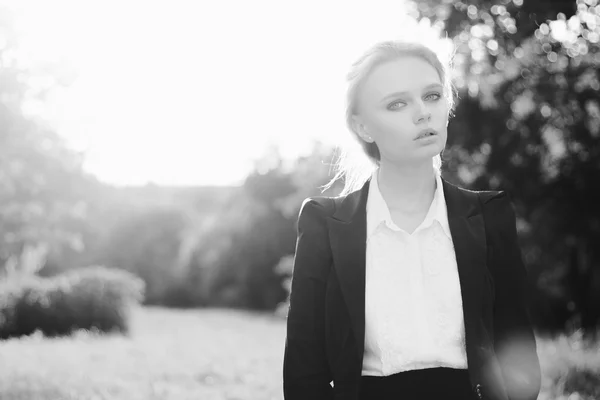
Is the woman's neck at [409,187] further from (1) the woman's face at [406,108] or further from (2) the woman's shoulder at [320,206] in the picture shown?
(2) the woman's shoulder at [320,206]

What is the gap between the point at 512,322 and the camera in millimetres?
2078

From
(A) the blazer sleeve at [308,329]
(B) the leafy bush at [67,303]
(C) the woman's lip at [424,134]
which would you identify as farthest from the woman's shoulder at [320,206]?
(B) the leafy bush at [67,303]

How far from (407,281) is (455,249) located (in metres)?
0.18

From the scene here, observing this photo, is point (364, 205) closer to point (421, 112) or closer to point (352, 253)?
point (352, 253)

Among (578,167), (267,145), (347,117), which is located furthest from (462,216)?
(267,145)

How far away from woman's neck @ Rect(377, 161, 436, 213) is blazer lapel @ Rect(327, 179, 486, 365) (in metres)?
0.07

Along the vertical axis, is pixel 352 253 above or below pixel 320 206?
below

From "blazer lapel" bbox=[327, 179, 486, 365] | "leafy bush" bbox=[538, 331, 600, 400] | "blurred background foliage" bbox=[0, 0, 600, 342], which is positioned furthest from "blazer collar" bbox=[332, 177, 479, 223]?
"leafy bush" bbox=[538, 331, 600, 400]

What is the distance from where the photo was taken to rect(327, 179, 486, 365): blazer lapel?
199 cm

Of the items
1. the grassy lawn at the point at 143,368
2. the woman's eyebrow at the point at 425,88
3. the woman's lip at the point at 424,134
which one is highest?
the woman's eyebrow at the point at 425,88

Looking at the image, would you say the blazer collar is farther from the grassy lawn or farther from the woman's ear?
the grassy lawn

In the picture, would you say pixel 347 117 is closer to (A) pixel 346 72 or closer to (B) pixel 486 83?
(A) pixel 346 72

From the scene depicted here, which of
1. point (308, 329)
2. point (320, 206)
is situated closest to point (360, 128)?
point (320, 206)

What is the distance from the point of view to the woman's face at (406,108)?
2.06 m
